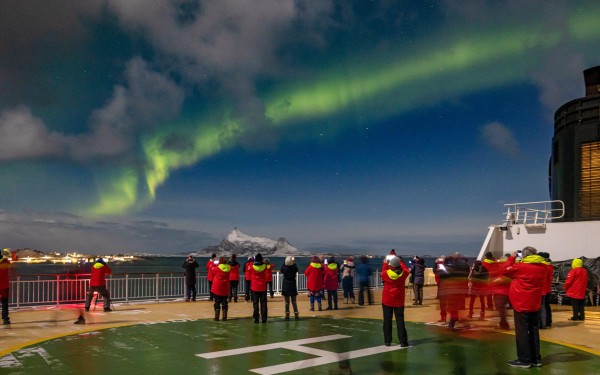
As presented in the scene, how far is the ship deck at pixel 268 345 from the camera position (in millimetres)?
7898

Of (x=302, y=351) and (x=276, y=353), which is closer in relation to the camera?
(x=276, y=353)

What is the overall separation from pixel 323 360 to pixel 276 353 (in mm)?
1011

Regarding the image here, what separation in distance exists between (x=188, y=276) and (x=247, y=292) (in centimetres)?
230

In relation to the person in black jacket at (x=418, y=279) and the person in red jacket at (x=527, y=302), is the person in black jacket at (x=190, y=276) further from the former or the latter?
the person in red jacket at (x=527, y=302)

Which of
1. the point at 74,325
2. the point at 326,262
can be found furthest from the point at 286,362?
Result: the point at 326,262

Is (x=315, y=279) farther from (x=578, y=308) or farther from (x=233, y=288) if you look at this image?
(x=578, y=308)

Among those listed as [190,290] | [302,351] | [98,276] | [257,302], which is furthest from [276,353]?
[190,290]

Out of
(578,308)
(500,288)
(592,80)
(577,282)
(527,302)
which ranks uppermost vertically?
(592,80)

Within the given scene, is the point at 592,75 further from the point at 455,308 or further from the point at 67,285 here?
the point at 67,285

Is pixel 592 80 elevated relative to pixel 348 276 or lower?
elevated

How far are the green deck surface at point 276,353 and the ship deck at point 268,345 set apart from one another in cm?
2

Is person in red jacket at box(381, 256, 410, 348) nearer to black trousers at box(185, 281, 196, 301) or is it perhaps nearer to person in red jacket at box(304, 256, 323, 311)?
person in red jacket at box(304, 256, 323, 311)

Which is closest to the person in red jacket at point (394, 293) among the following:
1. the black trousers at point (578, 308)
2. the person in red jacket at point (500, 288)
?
the person in red jacket at point (500, 288)

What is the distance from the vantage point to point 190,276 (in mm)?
18484
